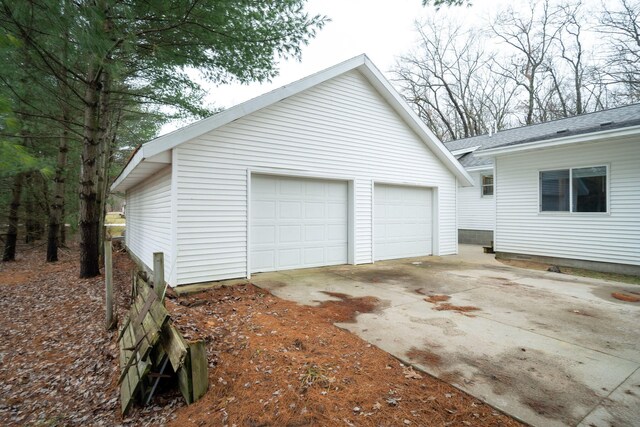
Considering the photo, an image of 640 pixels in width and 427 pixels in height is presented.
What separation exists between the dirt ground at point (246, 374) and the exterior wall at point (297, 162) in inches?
42.7

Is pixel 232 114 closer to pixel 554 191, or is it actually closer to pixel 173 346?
pixel 173 346

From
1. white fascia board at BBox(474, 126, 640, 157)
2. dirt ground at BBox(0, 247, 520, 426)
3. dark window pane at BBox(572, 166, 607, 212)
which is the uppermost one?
white fascia board at BBox(474, 126, 640, 157)

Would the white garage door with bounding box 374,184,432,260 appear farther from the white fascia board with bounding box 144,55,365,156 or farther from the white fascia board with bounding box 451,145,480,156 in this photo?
the white fascia board with bounding box 451,145,480,156

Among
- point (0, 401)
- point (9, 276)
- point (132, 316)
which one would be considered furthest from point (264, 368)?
point (9, 276)

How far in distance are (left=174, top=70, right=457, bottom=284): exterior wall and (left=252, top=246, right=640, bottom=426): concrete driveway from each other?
1.27 meters

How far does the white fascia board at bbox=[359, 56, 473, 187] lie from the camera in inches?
329

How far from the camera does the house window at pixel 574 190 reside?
26.5ft

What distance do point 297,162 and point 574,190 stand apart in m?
7.61

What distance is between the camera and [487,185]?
14242mm

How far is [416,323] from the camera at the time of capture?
4.12 metres

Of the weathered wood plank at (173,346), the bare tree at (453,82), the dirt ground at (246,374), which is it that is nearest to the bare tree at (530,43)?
the bare tree at (453,82)

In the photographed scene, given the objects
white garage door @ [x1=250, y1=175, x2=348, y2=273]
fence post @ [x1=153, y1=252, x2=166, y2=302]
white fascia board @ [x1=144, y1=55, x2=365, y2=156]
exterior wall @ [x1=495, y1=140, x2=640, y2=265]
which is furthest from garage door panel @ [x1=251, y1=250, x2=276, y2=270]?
exterior wall @ [x1=495, y1=140, x2=640, y2=265]

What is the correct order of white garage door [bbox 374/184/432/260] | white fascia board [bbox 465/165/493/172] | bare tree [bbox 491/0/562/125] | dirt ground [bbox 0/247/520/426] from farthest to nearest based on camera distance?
bare tree [bbox 491/0/562/125] → white fascia board [bbox 465/165/493/172] → white garage door [bbox 374/184/432/260] → dirt ground [bbox 0/247/520/426]

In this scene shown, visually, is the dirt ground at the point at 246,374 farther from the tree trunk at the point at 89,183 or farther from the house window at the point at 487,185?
the house window at the point at 487,185
